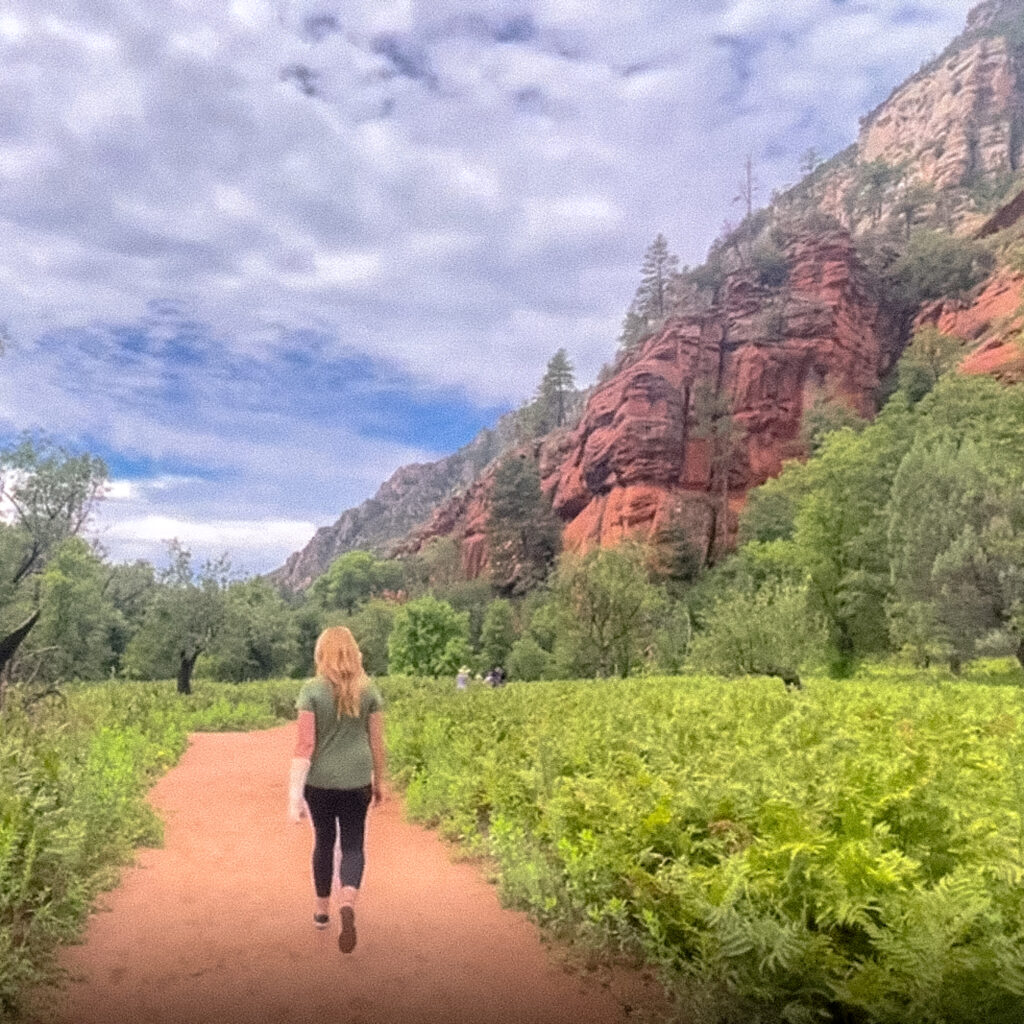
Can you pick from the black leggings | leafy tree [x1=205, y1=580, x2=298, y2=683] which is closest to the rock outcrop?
leafy tree [x1=205, y1=580, x2=298, y2=683]

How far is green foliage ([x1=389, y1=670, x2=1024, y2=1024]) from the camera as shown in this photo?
321cm

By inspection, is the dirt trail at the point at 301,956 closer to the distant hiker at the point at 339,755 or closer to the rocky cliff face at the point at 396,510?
the distant hiker at the point at 339,755

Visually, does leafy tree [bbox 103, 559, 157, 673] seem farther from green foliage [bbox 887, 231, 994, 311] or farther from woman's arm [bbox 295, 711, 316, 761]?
green foliage [bbox 887, 231, 994, 311]

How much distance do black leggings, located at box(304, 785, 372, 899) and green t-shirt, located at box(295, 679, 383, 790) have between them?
0.07 meters

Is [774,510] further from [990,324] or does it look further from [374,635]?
[374,635]

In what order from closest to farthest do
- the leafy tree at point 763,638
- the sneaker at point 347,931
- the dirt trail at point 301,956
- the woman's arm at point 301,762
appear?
1. the dirt trail at point 301,956
2. the sneaker at point 347,931
3. the woman's arm at point 301,762
4. the leafy tree at point 763,638

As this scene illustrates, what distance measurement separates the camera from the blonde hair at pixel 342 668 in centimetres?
489

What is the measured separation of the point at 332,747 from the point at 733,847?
2272 mm

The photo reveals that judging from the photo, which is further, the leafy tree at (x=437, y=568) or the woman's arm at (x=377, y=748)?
the leafy tree at (x=437, y=568)

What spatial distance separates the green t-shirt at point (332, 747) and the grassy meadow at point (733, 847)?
1.44 meters

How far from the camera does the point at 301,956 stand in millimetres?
4711

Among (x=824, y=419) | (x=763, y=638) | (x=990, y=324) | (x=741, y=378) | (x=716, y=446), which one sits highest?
(x=990, y=324)

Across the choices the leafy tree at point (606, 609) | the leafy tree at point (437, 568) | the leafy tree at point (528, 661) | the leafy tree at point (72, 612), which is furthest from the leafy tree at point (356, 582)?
the leafy tree at point (606, 609)

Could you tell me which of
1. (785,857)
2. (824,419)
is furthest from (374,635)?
(785,857)
